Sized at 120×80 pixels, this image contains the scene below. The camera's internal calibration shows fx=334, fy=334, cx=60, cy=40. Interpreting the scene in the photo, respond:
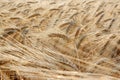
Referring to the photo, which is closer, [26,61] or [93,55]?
[26,61]

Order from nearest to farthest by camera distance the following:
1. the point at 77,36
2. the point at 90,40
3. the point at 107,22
Answer: the point at 90,40 → the point at 77,36 → the point at 107,22

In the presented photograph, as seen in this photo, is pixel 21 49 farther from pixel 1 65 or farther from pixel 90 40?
pixel 90 40

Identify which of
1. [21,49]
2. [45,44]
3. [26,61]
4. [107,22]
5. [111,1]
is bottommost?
[26,61]

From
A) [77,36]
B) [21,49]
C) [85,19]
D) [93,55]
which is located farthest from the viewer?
[85,19]

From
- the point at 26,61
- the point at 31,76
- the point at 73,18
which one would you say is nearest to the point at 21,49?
the point at 26,61

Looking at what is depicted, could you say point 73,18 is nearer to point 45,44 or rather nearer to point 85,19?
point 85,19

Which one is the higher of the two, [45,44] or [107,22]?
[107,22]
